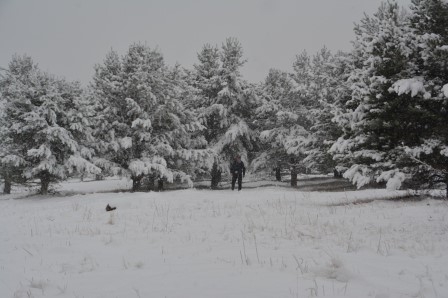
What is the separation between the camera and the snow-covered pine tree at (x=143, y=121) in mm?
23531

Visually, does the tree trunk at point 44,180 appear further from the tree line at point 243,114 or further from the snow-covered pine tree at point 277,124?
the snow-covered pine tree at point 277,124

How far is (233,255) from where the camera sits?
5914mm

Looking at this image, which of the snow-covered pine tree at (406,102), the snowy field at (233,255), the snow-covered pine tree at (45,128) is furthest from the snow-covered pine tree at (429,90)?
the snow-covered pine tree at (45,128)

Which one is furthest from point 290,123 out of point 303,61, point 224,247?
point 224,247

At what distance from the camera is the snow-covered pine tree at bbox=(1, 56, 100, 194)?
20984 millimetres

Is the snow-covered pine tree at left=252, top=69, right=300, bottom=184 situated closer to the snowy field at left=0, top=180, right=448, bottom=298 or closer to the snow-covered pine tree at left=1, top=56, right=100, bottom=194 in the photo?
the snow-covered pine tree at left=1, top=56, right=100, bottom=194

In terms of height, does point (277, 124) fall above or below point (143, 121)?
above

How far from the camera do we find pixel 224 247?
6.51 meters

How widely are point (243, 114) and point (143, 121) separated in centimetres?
1016

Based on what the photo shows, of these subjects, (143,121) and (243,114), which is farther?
(243,114)

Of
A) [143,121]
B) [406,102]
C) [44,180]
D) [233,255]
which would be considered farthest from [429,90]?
[44,180]

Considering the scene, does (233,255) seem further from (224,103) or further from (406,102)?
(224,103)

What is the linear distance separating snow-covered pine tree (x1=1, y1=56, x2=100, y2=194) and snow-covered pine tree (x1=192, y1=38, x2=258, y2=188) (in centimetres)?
941

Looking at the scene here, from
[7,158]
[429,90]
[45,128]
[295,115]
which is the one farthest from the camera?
[295,115]
